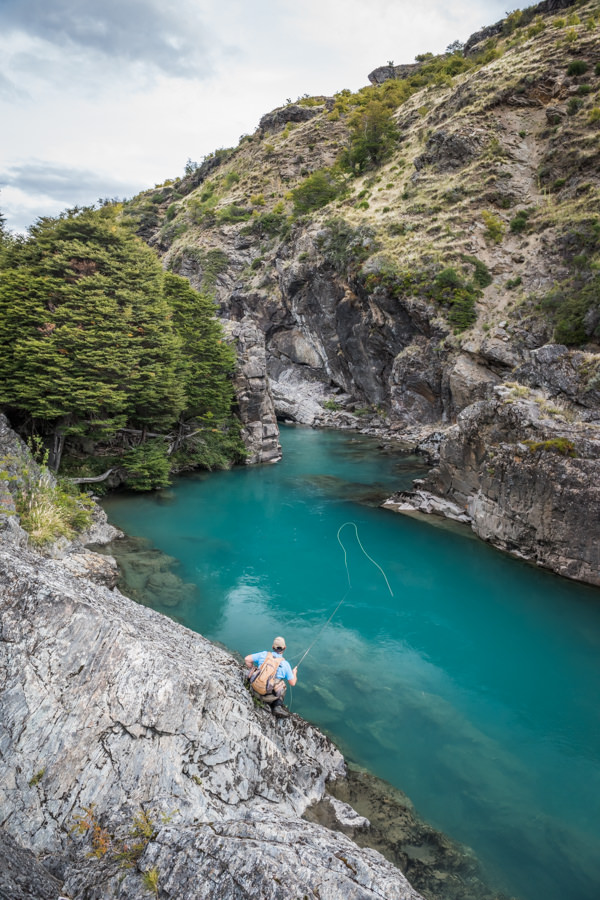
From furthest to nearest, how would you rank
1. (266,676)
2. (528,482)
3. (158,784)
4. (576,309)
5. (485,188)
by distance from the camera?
(485,188)
(576,309)
(528,482)
(266,676)
(158,784)

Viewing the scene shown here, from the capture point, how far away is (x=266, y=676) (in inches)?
230

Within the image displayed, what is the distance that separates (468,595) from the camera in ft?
41.4

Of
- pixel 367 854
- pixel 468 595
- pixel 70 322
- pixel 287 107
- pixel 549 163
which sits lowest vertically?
pixel 468 595

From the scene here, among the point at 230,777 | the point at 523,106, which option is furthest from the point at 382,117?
the point at 230,777

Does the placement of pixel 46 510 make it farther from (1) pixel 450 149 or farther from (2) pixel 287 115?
(2) pixel 287 115

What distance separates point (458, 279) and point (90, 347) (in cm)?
2519

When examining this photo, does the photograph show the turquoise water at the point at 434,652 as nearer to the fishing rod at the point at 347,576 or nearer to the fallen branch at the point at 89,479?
the fishing rod at the point at 347,576

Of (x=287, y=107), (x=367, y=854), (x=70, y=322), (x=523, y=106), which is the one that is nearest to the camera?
(x=367, y=854)

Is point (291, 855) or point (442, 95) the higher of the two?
point (442, 95)

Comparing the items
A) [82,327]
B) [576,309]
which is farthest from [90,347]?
[576,309]

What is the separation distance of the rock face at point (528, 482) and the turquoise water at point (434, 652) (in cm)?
75

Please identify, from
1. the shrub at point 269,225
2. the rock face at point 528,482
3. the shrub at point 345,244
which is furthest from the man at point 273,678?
the shrub at point 269,225

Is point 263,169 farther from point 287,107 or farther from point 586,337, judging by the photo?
point 586,337

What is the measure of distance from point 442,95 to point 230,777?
56522 millimetres
